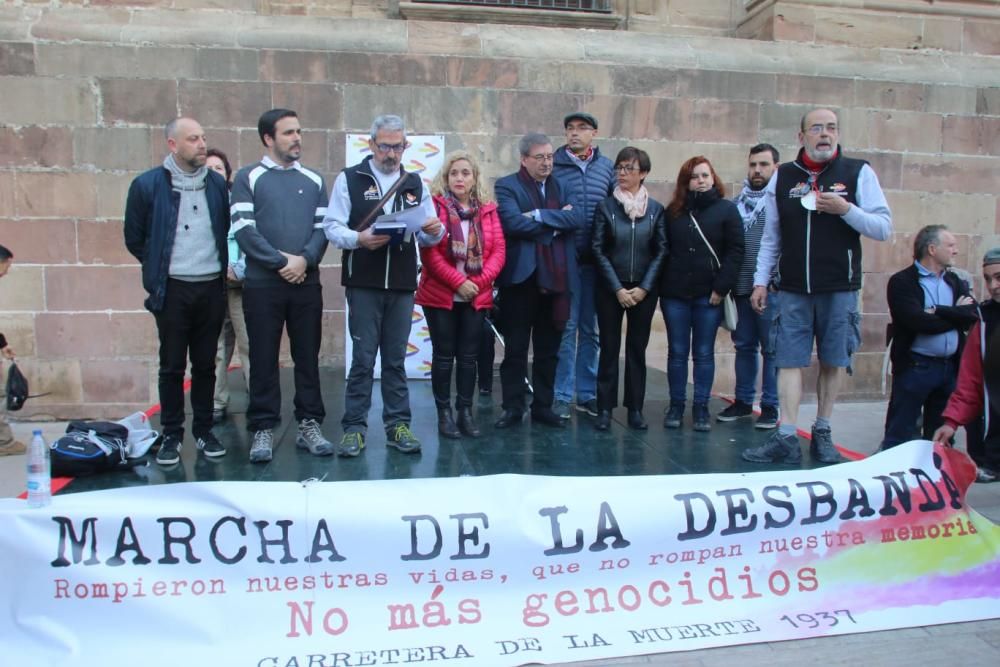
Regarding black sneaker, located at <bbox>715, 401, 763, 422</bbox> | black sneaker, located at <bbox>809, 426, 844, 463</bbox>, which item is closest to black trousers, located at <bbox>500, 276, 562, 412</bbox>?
black sneaker, located at <bbox>715, 401, 763, 422</bbox>

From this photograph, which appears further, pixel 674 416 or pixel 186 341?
pixel 674 416

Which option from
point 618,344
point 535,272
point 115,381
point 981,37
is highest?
point 981,37

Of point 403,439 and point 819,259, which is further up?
point 819,259

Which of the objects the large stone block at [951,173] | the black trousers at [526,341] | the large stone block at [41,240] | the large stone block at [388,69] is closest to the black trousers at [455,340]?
the black trousers at [526,341]

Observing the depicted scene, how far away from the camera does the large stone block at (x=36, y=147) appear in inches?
289

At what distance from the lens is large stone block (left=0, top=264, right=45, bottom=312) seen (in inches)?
293

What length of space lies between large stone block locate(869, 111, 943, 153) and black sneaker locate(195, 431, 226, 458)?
23.3 feet

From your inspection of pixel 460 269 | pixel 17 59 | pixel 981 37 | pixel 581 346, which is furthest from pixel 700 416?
pixel 17 59

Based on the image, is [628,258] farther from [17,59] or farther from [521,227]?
[17,59]

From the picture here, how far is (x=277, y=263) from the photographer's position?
4438 mm

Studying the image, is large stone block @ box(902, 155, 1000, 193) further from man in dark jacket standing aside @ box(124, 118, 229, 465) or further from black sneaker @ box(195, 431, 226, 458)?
black sneaker @ box(195, 431, 226, 458)

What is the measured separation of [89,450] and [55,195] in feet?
13.7

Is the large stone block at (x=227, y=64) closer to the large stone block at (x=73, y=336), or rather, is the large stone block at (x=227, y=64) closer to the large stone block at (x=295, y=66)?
the large stone block at (x=295, y=66)

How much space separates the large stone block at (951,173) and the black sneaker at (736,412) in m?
4.09
